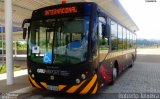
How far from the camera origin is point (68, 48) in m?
7.79

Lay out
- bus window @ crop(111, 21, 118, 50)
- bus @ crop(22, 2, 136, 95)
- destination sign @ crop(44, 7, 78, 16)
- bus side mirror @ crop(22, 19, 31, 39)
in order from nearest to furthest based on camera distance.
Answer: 1. bus @ crop(22, 2, 136, 95)
2. destination sign @ crop(44, 7, 78, 16)
3. bus side mirror @ crop(22, 19, 31, 39)
4. bus window @ crop(111, 21, 118, 50)

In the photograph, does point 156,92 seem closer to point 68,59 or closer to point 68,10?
point 68,59

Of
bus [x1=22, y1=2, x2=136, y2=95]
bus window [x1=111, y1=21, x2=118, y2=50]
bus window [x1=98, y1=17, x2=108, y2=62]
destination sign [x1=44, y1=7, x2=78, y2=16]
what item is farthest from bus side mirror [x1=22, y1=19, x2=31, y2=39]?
bus window [x1=111, y1=21, x2=118, y2=50]

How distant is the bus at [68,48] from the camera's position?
7.59m

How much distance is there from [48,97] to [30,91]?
881 mm

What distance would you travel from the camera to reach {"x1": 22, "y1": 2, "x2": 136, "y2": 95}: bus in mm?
7586

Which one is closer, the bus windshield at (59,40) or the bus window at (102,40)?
the bus windshield at (59,40)

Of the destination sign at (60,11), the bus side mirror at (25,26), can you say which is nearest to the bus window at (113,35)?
the destination sign at (60,11)

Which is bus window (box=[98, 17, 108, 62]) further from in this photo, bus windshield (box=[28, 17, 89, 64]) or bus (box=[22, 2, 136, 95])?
bus windshield (box=[28, 17, 89, 64])

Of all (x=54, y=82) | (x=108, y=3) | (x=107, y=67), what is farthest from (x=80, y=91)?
(x=108, y=3)

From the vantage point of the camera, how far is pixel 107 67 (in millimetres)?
9328

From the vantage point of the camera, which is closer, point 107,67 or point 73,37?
point 73,37

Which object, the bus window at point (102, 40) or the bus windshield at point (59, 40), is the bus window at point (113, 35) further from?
the bus windshield at point (59, 40)

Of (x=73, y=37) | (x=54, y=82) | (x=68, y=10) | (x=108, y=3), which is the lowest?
(x=54, y=82)
